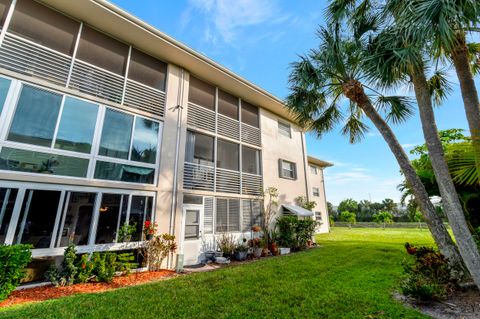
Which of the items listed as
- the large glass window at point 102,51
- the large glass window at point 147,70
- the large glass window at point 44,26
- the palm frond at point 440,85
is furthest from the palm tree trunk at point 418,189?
the large glass window at point 44,26

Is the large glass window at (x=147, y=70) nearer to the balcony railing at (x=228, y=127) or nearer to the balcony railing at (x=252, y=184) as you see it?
the balcony railing at (x=228, y=127)

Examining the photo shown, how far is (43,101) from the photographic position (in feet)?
26.2

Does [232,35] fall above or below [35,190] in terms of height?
above

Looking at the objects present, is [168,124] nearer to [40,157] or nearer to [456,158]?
[40,157]

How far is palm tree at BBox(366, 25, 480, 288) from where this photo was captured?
207 inches

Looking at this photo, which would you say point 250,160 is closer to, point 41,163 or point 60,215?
point 60,215

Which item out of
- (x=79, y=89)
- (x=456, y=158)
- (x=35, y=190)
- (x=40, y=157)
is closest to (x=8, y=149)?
(x=40, y=157)

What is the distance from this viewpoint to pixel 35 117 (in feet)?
25.4

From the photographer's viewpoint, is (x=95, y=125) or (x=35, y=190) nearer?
(x=35, y=190)

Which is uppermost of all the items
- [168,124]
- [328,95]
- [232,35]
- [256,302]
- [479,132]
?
[232,35]

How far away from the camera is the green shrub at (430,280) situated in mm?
5273

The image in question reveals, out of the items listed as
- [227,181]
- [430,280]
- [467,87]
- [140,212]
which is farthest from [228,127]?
[430,280]

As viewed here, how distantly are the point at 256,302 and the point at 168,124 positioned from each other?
903 centimetres

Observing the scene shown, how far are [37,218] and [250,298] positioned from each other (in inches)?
296
